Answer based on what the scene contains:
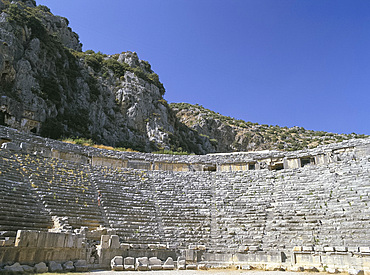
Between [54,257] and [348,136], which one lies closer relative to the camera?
[54,257]

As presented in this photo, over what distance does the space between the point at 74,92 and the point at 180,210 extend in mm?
23488

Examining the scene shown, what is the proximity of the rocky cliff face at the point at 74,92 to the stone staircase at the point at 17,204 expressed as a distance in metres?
11.9

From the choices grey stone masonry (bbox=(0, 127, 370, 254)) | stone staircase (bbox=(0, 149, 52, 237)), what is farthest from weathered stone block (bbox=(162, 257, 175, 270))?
stone staircase (bbox=(0, 149, 52, 237))

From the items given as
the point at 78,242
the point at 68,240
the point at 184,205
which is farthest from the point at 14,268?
the point at 184,205

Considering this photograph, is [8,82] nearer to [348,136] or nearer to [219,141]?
[219,141]

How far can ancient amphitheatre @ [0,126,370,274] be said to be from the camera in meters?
10.8

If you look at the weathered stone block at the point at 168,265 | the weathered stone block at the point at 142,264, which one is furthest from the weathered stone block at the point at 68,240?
the weathered stone block at the point at 168,265

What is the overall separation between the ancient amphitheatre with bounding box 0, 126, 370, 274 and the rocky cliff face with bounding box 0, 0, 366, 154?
32.3 feet

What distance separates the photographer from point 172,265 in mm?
11516

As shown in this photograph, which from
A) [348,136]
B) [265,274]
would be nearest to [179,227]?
[265,274]

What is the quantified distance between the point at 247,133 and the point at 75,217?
145 feet

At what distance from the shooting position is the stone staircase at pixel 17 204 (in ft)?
33.9

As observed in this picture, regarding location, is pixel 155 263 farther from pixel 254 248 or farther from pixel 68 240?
pixel 254 248

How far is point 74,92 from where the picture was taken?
3341 centimetres
